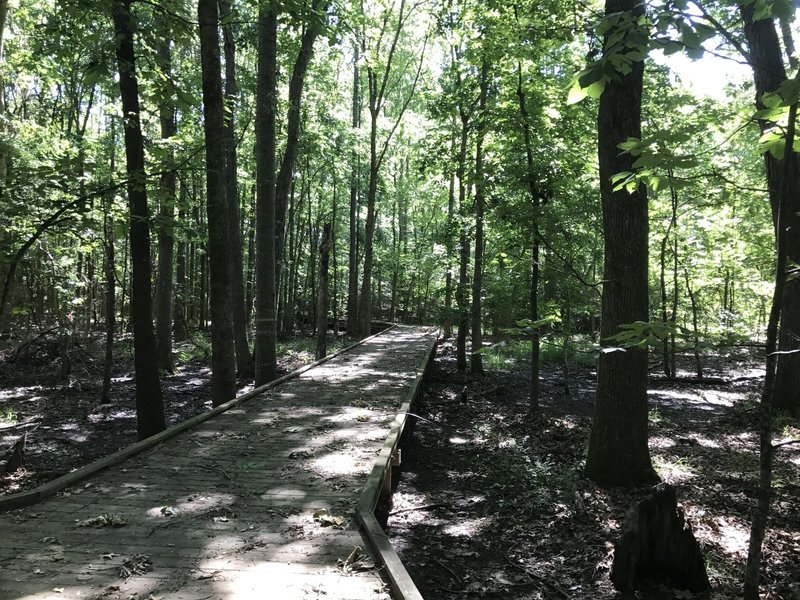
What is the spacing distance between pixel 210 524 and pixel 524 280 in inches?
353

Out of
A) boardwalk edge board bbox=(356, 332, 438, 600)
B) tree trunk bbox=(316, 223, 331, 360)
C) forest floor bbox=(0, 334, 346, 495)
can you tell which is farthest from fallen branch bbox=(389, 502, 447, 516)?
tree trunk bbox=(316, 223, 331, 360)

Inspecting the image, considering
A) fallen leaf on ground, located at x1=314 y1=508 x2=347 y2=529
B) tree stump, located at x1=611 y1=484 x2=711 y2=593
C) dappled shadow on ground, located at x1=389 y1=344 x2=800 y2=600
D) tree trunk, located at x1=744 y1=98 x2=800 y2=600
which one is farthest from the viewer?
dappled shadow on ground, located at x1=389 y1=344 x2=800 y2=600

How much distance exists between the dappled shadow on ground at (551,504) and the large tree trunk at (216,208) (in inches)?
131

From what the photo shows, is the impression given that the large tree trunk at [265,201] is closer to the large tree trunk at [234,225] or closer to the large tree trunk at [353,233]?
the large tree trunk at [234,225]

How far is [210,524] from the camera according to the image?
13.2 ft

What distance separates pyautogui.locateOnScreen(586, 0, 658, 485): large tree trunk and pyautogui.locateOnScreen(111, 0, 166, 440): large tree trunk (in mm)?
5838

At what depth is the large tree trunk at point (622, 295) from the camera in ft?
19.8

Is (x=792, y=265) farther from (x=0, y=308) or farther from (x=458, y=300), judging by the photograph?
(x=458, y=300)

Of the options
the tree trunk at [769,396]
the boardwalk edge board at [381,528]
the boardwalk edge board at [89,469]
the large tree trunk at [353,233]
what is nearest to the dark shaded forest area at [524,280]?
the tree trunk at [769,396]

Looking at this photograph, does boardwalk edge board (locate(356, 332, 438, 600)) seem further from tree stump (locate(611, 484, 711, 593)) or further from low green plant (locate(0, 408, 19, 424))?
low green plant (locate(0, 408, 19, 424))

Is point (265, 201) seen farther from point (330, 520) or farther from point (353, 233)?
point (353, 233)

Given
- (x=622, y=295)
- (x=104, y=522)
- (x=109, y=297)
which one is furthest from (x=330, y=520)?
(x=109, y=297)

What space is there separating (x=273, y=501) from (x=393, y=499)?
2355 millimetres

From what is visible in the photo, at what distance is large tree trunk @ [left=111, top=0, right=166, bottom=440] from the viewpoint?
23.2 ft
